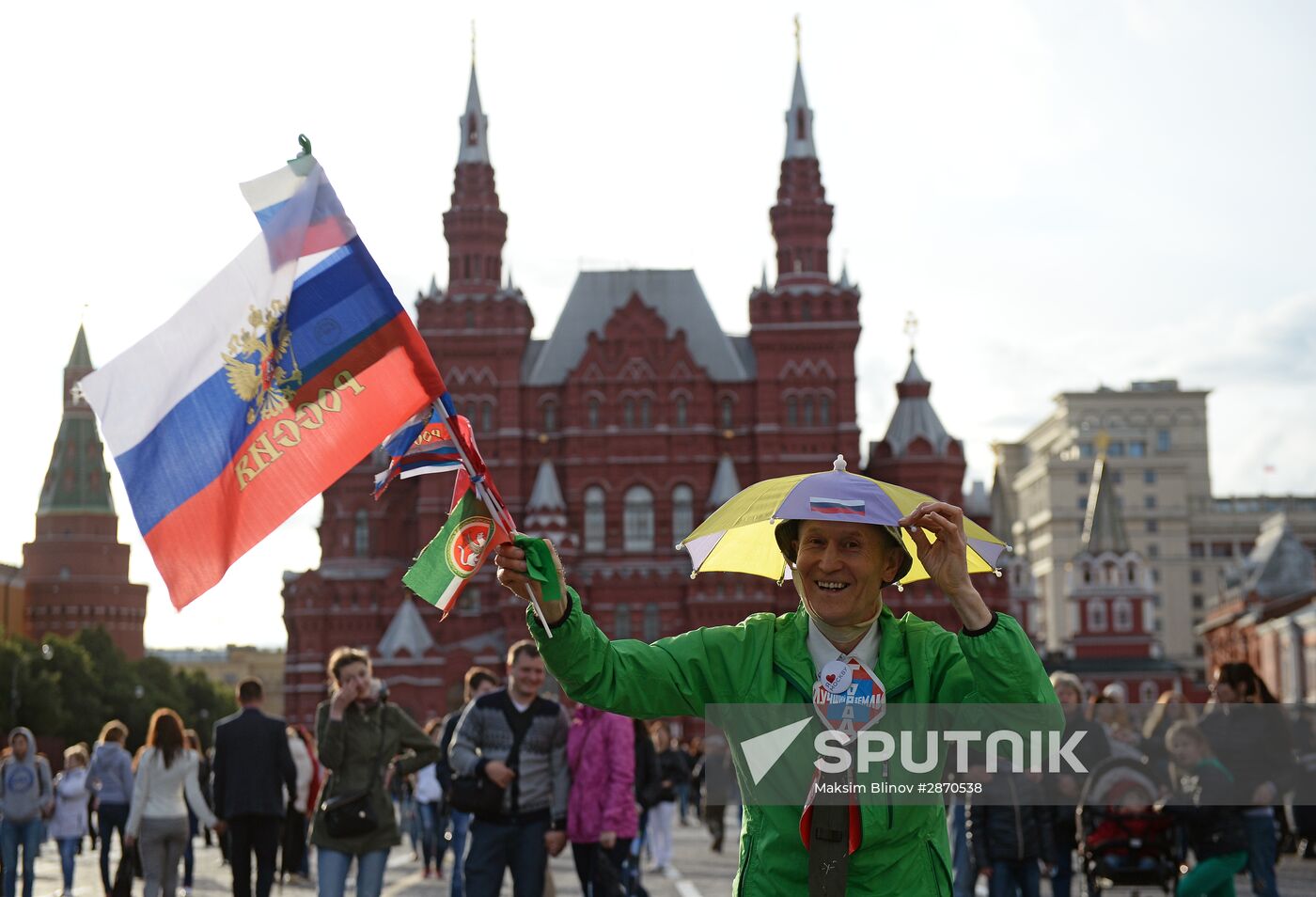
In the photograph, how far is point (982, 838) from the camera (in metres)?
12.6

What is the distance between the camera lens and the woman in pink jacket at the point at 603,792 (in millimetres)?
11602

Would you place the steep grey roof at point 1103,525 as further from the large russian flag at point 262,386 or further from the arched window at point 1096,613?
the large russian flag at point 262,386

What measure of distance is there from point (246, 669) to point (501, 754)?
186413mm

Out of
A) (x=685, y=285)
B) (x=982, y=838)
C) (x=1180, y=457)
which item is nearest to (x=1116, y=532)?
(x=685, y=285)

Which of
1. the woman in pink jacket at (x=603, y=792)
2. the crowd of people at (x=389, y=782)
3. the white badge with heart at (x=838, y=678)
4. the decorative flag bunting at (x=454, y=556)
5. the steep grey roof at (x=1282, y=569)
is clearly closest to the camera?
the white badge with heart at (x=838, y=678)

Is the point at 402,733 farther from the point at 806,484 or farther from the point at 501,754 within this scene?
the point at 806,484

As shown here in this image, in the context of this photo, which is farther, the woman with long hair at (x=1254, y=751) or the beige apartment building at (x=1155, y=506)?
the beige apartment building at (x=1155, y=506)

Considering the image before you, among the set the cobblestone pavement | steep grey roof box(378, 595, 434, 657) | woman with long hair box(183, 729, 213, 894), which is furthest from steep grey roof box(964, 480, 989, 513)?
woman with long hair box(183, 729, 213, 894)

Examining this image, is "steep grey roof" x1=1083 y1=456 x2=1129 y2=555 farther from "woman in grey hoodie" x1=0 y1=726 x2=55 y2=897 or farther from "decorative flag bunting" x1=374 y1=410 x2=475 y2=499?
"decorative flag bunting" x1=374 y1=410 x2=475 y2=499

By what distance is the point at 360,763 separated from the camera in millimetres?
11133

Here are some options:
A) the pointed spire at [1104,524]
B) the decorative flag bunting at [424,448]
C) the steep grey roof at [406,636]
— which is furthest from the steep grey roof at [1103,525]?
the decorative flag bunting at [424,448]

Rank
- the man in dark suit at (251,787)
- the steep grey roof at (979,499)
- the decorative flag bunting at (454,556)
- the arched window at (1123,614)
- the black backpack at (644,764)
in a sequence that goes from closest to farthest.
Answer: the decorative flag bunting at (454,556)
the man in dark suit at (251,787)
the black backpack at (644,764)
the steep grey roof at (979,499)
the arched window at (1123,614)

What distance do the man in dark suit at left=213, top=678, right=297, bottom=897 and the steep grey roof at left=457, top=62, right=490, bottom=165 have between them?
194 ft

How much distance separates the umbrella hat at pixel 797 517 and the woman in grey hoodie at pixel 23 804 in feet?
36.5
